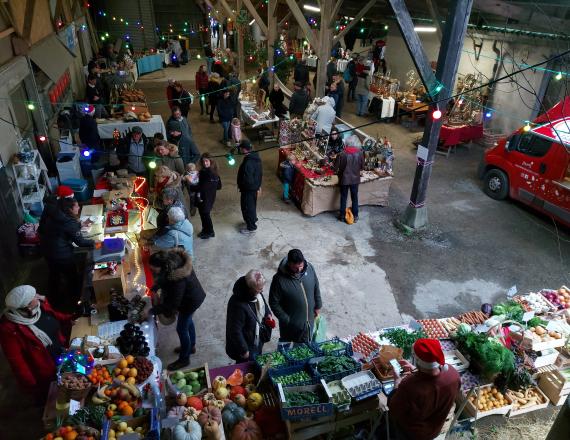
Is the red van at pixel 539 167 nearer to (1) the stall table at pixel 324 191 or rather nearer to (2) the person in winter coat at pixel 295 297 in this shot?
(1) the stall table at pixel 324 191

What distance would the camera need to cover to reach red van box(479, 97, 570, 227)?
8094mm

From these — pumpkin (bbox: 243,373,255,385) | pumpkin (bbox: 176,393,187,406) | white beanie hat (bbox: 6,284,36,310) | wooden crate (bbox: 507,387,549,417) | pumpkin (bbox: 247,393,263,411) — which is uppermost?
white beanie hat (bbox: 6,284,36,310)

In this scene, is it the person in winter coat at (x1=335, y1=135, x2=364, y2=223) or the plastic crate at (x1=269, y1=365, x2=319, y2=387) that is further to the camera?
the person in winter coat at (x1=335, y1=135, x2=364, y2=223)

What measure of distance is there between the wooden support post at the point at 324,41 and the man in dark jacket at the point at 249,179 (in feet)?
14.6

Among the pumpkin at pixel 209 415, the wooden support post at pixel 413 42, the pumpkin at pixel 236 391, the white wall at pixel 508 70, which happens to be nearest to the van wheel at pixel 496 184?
the white wall at pixel 508 70

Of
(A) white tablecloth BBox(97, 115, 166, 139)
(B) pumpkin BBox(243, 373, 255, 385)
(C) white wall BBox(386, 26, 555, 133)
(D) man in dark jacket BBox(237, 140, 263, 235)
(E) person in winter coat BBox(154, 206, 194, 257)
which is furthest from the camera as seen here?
(C) white wall BBox(386, 26, 555, 133)

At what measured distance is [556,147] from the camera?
8.13 meters

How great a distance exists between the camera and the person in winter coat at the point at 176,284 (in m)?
4.38

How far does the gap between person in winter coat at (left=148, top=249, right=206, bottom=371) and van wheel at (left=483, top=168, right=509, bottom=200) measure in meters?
7.50

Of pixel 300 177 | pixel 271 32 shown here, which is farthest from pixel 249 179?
pixel 271 32

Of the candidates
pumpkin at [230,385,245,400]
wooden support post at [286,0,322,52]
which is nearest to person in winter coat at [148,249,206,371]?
pumpkin at [230,385,245,400]

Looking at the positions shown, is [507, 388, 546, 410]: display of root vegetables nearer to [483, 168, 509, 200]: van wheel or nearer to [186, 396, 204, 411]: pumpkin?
[186, 396, 204, 411]: pumpkin

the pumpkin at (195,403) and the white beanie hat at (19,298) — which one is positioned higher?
the white beanie hat at (19,298)

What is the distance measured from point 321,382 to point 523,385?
101 inches
